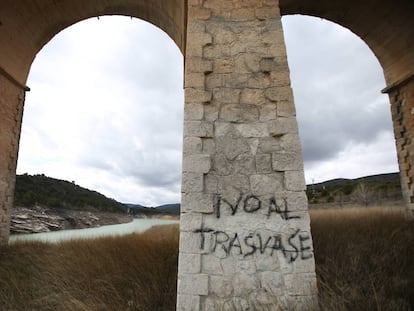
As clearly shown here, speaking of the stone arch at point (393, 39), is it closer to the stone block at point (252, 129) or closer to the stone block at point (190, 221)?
the stone block at point (252, 129)

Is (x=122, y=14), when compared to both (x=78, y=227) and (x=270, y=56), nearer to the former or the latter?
(x=270, y=56)

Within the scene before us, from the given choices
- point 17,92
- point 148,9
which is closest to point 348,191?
point 148,9

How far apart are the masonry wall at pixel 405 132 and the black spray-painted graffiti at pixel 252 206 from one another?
574cm

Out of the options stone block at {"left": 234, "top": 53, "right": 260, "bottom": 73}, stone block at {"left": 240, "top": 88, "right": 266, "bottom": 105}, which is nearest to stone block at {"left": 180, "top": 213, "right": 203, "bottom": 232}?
stone block at {"left": 240, "top": 88, "right": 266, "bottom": 105}

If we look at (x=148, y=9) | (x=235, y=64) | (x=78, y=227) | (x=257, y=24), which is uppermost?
(x=148, y=9)

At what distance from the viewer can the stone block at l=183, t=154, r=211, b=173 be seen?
323cm

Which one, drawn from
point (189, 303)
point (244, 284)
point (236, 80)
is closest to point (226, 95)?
point (236, 80)

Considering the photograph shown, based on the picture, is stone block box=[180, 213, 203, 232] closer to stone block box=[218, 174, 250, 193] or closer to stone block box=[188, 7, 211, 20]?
stone block box=[218, 174, 250, 193]

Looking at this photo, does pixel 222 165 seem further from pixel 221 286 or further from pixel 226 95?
pixel 221 286

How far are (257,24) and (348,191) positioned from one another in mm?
22331

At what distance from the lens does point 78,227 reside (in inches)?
913

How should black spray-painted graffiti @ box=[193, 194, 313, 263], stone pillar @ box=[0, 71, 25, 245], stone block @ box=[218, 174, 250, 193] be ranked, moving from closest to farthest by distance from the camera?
black spray-painted graffiti @ box=[193, 194, 313, 263] → stone block @ box=[218, 174, 250, 193] → stone pillar @ box=[0, 71, 25, 245]

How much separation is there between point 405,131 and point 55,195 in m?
27.8

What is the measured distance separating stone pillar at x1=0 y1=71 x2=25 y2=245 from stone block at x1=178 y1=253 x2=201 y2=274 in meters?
5.75
